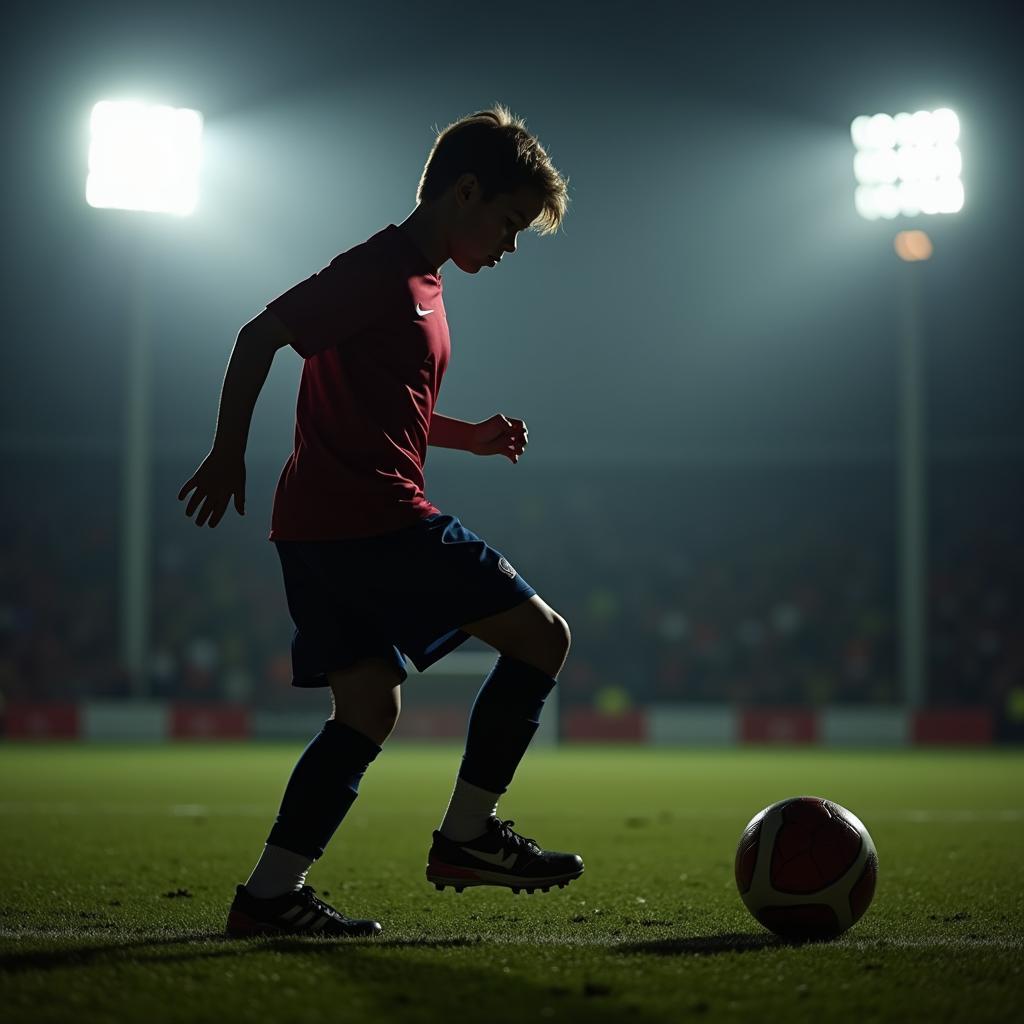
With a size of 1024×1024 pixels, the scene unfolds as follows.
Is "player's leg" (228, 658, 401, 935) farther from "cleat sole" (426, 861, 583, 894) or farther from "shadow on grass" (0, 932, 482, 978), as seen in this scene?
"cleat sole" (426, 861, 583, 894)

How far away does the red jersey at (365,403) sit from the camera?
3430 mm

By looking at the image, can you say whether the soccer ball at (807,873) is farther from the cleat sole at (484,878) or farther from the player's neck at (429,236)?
the player's neck at (429,236)

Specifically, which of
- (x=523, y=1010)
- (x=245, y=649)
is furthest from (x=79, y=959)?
(x=245, y=649)

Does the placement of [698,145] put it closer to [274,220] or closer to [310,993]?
[274,220]

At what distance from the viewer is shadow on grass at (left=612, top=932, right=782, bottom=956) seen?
3.30 metres

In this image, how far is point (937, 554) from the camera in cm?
2389

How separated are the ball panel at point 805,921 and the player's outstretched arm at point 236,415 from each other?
62.3 inches

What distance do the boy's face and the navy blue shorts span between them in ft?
2.17

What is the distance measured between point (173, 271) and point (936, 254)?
13.9 meters

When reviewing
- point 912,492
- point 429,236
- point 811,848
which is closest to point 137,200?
point 912,492

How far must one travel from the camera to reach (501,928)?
371cm

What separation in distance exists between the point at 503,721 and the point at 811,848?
814mm

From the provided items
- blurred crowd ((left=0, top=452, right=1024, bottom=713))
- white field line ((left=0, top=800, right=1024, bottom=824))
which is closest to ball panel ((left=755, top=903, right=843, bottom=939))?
white field line ((left=0, top=800, right=1024, bottom=824))

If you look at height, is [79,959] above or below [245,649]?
above
